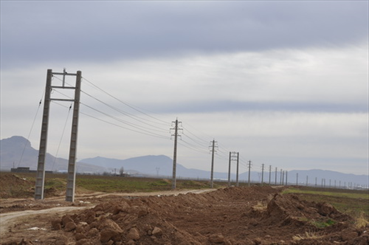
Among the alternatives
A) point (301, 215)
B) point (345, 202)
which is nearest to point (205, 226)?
point (301, 215)

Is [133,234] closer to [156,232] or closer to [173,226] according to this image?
[156,232]

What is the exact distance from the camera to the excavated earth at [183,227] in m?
14.5

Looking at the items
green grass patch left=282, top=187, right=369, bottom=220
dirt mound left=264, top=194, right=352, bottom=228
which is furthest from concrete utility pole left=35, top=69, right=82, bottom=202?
green grass patch left=282, top=187, right=369, bottom=220

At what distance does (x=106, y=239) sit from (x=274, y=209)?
9984 mm

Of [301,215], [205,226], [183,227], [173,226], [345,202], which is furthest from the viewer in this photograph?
[345,202]

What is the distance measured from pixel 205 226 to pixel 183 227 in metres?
1.02

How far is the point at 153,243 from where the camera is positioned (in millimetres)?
14156

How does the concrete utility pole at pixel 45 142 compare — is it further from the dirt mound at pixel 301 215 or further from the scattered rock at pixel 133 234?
the scattered rock at pixel 133 234

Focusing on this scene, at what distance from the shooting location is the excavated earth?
14508 mm

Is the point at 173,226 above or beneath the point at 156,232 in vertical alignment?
above

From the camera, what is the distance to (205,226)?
2109cm

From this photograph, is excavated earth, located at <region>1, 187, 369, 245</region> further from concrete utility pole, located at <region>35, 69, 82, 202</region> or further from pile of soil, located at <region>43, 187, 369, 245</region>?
concrete utility pole, located at <region>35, 69, 82, 202</region>

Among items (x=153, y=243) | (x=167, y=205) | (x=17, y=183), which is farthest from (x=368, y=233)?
(x=17, y=183)

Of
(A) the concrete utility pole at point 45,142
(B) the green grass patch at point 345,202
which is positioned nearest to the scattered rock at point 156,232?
(B) the green grass patch at point 345,202
